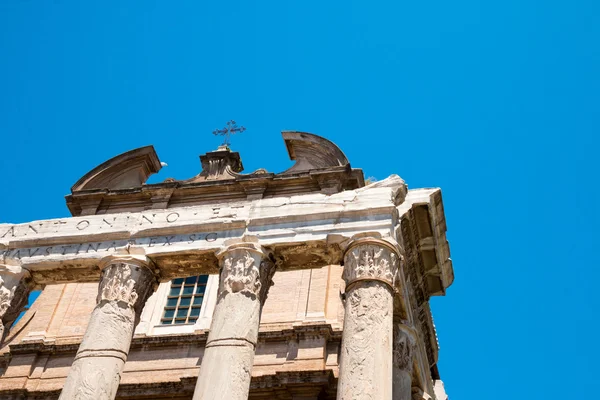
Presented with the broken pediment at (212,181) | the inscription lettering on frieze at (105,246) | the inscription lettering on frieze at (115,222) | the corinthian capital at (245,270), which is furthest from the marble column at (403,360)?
the broken pediment at (212,181)

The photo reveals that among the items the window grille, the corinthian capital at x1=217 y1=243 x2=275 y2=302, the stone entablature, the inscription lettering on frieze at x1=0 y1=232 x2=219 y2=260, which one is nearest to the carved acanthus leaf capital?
the stone entablature

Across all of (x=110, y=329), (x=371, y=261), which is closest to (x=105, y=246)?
(x=110, y=329)

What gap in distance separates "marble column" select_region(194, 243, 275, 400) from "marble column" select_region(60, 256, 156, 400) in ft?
6.02

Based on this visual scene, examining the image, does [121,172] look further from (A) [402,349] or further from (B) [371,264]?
(B) [371,264]

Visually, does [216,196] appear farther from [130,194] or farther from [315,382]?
[315,382]

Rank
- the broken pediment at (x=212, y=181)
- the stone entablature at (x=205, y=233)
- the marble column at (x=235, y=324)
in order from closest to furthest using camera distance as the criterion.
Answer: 1. the marble column at (x=235, y=324)
2. the stone entablature at (x=205, y=233)
3. the broken pediment at (x=212, y=181)

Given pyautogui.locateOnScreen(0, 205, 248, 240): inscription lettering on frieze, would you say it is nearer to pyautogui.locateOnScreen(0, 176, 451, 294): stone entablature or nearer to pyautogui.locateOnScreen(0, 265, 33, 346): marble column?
pyautogui.locateOnScreen(0, 176, 451, 294): stone entablature

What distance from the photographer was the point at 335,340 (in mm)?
19688

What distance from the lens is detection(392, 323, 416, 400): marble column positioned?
57.2 feet

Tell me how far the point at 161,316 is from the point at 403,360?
24.8ft

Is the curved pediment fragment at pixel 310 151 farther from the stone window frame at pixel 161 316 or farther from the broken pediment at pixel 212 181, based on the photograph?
the stone window frame at pixel 161 316

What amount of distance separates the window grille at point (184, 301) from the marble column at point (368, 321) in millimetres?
7344

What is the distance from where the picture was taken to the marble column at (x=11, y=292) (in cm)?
1717

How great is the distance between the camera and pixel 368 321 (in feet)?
48.1
